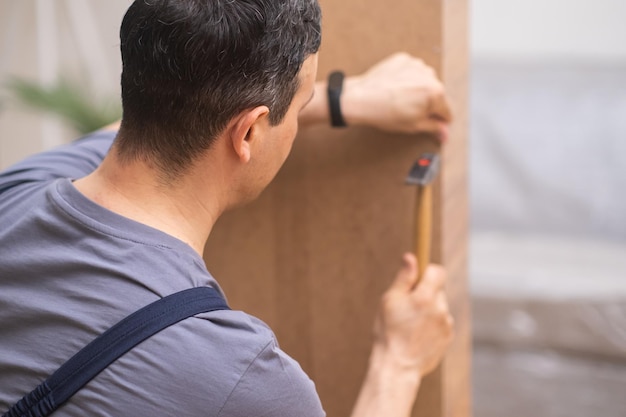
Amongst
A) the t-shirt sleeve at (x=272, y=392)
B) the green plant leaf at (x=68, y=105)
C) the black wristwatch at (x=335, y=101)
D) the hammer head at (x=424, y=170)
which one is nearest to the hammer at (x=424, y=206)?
the hammer head at (x=424, y=170)

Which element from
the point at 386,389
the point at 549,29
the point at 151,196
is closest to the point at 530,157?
the point at 549,29

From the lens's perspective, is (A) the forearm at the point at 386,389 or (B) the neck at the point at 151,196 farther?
(A) the forearm at the point at 386,389

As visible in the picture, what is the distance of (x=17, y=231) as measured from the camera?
736 millimetres

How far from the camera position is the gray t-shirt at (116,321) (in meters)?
0.65

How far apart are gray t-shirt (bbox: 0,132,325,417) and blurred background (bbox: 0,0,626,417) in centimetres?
159

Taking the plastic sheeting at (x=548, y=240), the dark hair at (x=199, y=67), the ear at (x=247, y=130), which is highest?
the dark hair at (x=199, y=67)

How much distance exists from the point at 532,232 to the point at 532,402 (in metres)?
0.59

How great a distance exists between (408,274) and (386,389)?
0.16 meters

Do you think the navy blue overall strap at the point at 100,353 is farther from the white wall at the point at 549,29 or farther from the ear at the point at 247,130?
the white wall at the point at 549,29

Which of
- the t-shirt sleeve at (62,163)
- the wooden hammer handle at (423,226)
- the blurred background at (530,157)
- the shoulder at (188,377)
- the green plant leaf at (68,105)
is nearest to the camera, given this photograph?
the shoulder at (188,377)

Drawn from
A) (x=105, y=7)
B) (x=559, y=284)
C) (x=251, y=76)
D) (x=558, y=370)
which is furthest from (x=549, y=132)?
(x=251, y=76)

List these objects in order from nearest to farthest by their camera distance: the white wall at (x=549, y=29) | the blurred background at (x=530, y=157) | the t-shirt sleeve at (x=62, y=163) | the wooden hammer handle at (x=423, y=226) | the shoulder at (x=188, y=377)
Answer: the shoulder at (x=188, y=377)
the t-shirt sleeve at (x=62, y=163)
the wooden hammer handle at (x=423, y=226)
the blurred background at (x=530, y=157)
the white wall at (x=549, y=29)

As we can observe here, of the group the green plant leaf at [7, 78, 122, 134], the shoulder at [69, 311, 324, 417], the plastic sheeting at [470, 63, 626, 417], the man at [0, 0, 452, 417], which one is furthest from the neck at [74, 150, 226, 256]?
the plastic sheeting at [470, 63, 626, 417]

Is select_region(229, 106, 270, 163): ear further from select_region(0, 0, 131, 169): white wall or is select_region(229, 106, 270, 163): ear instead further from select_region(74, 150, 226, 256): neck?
select_region(0, 0, 131, 169): white wall
